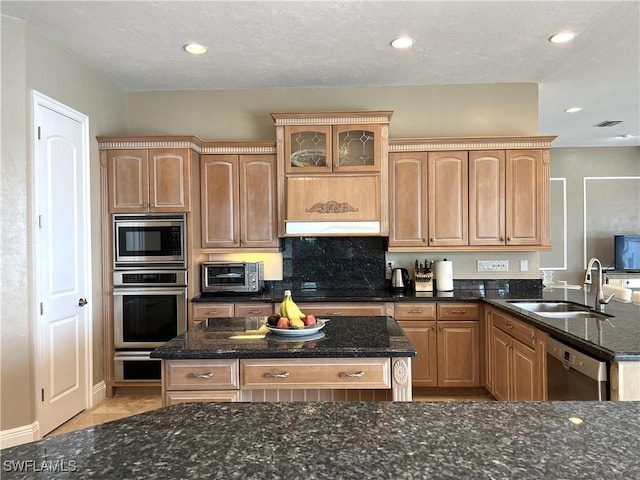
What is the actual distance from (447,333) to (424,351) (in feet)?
0.85

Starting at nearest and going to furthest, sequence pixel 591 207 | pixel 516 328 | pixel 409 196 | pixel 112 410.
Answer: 1. pixel 516 328
2. pixel 112 410
3. pixel 409 196
4. pixel 591 207

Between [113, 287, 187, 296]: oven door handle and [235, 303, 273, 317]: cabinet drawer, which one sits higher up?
[113, 287, 187, 296]: oven door handle

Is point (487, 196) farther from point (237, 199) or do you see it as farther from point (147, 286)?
point (147, 286)

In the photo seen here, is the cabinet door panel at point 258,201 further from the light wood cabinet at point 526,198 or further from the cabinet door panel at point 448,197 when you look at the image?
the light wood cabinet at point 526,198

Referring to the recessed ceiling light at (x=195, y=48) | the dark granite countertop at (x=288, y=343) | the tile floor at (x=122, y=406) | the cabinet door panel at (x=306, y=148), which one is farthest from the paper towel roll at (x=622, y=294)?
the recessed ceiling light at (x=195, y=48)

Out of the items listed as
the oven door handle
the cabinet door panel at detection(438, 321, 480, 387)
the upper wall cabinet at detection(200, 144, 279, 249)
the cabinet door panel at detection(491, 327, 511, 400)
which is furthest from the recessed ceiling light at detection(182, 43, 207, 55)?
the cabinet door panel at detection(491, 327, 511, 400)

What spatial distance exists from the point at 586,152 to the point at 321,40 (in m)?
5.83

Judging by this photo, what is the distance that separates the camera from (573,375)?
2213 mm

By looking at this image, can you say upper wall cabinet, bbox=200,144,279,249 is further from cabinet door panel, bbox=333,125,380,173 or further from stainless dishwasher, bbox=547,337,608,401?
stainless dishwasher, bbox=547,337,608,401

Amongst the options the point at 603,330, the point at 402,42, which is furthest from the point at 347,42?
the point at 603,330

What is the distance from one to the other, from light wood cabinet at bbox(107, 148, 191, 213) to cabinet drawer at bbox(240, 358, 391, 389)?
7.12ft

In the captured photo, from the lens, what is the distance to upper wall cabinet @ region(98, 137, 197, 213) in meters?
3.74

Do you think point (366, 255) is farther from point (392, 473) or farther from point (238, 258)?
point (392, 473)

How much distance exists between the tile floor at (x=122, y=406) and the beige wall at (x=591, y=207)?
14.0ft
